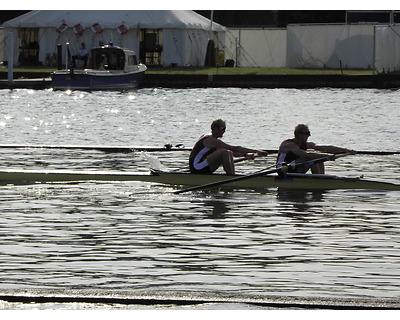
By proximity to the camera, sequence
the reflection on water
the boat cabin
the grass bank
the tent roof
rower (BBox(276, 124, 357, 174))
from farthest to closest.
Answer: the tent roof
the grass bank
the boat cabin
rower (BBox(276, 124, 357, 174))
the reflection on water

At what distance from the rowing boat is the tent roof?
46.6 metres

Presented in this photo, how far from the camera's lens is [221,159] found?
19875mm

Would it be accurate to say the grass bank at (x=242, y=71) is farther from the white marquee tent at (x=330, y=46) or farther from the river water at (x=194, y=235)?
the river water at (x=194, y=235)

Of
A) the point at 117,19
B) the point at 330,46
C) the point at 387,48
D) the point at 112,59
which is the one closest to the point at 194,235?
the point at 112,59

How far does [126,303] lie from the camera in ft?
31.9

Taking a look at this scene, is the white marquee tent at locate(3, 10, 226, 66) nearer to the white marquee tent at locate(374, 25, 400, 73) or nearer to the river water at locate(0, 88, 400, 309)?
the white marquee tent at locate(374, 25, 400, 73)

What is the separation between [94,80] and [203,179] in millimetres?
42843

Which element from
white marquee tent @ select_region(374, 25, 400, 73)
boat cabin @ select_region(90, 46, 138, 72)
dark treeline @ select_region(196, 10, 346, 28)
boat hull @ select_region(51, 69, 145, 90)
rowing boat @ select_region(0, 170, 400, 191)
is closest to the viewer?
rowing boat @ select_region(0, 170, 400, 191)

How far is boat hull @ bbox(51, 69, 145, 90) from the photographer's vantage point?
6094cm

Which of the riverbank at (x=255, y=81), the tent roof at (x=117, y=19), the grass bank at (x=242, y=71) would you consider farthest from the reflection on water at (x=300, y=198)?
the tent roof at (x=117, y=19)

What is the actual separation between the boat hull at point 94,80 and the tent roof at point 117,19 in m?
5.23

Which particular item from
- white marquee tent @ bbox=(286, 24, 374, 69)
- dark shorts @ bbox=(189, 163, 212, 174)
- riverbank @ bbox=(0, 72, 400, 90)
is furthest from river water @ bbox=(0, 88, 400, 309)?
white marquee tent @ bbox=(286, 24, 374, 69)

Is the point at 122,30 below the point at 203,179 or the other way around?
the other way around

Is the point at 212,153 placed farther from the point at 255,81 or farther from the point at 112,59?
the point at 255,81
